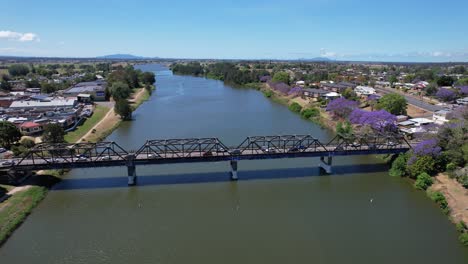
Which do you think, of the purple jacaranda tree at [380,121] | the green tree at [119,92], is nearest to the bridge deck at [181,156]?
the purple jacaranda tree at [380,121]

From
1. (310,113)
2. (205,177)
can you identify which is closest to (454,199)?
(205,177)

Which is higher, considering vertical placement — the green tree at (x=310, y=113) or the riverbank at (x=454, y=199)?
the green tree at (x=310, y=113)

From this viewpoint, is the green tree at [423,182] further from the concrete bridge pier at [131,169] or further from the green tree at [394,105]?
the concrete bridge pier at [131,169]

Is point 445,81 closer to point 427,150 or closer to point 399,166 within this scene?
point 427,150

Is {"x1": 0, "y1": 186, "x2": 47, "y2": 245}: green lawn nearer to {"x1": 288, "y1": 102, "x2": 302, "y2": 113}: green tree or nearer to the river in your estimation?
the river

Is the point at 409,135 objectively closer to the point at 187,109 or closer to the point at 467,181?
the point at 467,181
